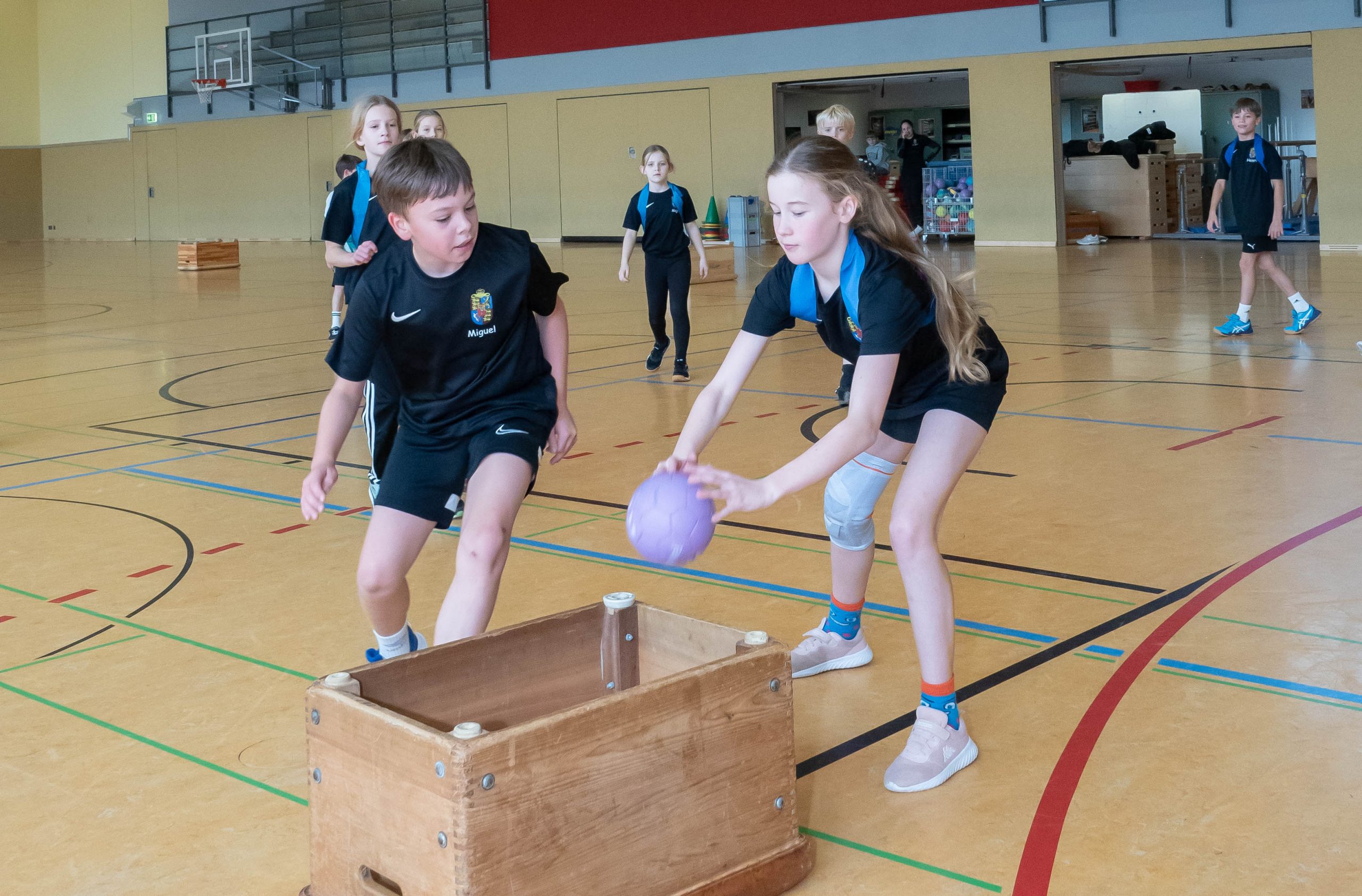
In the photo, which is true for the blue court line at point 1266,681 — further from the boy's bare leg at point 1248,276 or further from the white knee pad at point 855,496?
the boy's bare leg at point 1248,276

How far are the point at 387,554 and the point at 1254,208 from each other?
28.3 ft

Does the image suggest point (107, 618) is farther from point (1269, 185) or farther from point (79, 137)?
point (79, 137)

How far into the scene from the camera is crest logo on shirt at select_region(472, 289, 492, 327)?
3090 mm

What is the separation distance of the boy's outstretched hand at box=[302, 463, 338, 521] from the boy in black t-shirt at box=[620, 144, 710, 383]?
5712 millimetres

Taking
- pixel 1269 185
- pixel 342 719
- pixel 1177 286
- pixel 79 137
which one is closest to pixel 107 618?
pixel 342 719

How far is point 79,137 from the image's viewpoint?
3375 cm

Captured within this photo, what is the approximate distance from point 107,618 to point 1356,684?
3.50 metres

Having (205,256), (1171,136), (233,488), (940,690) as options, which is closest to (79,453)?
(233,488)

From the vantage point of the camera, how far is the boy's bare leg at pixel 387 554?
3.02 meters

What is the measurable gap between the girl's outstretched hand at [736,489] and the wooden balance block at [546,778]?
0.80 feet

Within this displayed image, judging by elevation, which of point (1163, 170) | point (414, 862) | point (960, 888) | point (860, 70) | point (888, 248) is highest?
point (860, 70)

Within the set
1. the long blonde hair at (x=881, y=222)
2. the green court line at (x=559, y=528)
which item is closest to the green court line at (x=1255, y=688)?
the long blonde hair at (x=881, y=222)

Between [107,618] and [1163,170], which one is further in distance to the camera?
[1163,170]

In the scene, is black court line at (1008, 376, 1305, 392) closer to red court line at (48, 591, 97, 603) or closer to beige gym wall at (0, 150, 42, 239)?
red court line at (48, 591, 97, 603)
